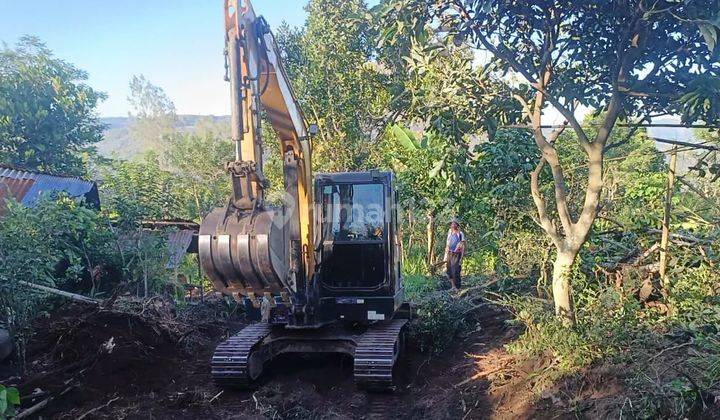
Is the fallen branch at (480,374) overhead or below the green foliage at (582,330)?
below

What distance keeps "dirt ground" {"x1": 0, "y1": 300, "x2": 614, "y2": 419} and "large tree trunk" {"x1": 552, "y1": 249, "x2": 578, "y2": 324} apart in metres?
0.78

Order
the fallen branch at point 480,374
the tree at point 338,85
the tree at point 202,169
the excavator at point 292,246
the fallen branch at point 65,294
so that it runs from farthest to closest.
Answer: the tree at point 202,169 < the tree at point 338,85 < the fallen branch at point 65,294 < the fallen branch at point 480,374 < the excavator at point 292,246

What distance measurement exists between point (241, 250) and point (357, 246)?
8.35 feet

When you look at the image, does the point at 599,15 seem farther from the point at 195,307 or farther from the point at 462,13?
the point at 195,307

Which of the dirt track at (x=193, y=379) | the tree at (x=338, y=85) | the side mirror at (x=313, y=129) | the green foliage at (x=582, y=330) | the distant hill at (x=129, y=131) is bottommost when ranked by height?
the dirt track at (x=193, y=379)

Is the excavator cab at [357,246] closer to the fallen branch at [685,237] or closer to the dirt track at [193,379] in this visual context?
the dirt track at [193,379]

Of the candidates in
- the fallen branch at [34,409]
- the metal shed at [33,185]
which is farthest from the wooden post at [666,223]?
the metal shed at [33,185]

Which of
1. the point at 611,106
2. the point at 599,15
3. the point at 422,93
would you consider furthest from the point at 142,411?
the point at 599,15

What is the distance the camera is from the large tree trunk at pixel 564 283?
19.9 ft

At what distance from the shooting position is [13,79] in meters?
17.7

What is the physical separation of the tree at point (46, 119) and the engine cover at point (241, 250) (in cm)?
1455

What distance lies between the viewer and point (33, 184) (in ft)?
40.0

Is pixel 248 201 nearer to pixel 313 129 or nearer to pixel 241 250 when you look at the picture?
pixel 241 250

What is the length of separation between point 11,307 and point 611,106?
22.1 feet
